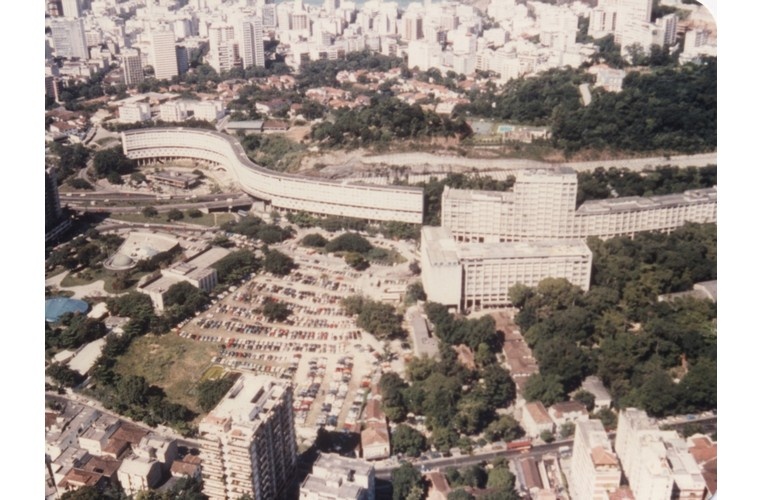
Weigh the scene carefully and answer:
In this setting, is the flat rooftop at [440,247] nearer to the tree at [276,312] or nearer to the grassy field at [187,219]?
the tree at [276,312]

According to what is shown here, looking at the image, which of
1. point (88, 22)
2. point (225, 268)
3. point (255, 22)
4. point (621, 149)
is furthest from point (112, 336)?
point (88, 22)

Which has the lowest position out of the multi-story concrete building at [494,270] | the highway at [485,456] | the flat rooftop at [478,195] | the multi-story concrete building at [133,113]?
the highway at [485,456]

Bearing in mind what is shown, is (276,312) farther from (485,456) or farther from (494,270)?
(485,456)

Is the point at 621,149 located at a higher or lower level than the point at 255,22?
lower

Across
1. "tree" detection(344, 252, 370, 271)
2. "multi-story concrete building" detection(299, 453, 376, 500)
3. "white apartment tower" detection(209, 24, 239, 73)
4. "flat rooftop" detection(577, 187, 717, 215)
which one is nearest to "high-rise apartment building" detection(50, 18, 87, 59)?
"white apartment tower" detection(209, 24, 239, 73)

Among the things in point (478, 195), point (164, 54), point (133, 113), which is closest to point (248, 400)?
point (478, 195)

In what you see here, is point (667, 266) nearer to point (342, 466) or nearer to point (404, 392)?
point (404, 392)

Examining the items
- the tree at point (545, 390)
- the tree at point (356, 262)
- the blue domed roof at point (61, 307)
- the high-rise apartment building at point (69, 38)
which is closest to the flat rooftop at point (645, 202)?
the tree at point (356, 262)
